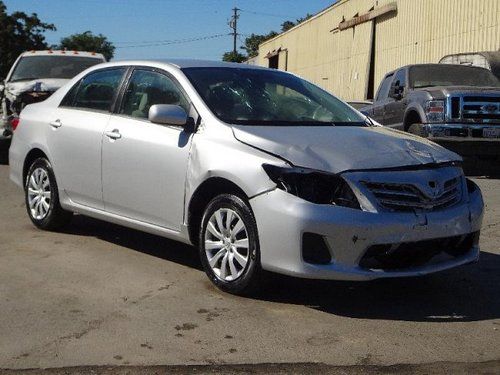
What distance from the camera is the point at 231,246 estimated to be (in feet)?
17.3

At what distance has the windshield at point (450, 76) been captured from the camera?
1326 cm

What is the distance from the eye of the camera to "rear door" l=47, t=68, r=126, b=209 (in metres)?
6.56

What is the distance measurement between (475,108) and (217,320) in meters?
8.10

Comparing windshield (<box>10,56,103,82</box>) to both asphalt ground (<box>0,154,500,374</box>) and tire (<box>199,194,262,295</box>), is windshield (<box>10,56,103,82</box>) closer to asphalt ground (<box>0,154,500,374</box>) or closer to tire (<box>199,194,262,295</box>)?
asphalt ground (<box>0,154,500,374</box>)

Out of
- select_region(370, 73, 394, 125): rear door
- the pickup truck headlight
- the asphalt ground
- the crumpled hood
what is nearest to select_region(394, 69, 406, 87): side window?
select_region(370, 73, 394, 125): rear door

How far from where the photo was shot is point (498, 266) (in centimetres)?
636

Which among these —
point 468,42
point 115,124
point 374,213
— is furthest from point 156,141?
point 468,42

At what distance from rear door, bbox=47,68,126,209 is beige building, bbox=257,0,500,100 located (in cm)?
1449

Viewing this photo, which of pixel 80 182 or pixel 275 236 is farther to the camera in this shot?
pixel 80 182

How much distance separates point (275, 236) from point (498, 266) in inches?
95.1

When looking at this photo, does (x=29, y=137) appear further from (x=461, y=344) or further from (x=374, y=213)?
(x=461, y=344)

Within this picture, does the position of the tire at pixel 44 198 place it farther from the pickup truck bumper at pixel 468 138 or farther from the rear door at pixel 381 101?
the rear door at pixel 381 101

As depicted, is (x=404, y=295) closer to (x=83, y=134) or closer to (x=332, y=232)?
(x=332, y=232)

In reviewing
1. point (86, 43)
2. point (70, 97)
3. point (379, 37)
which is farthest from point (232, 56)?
point (70, 97)
